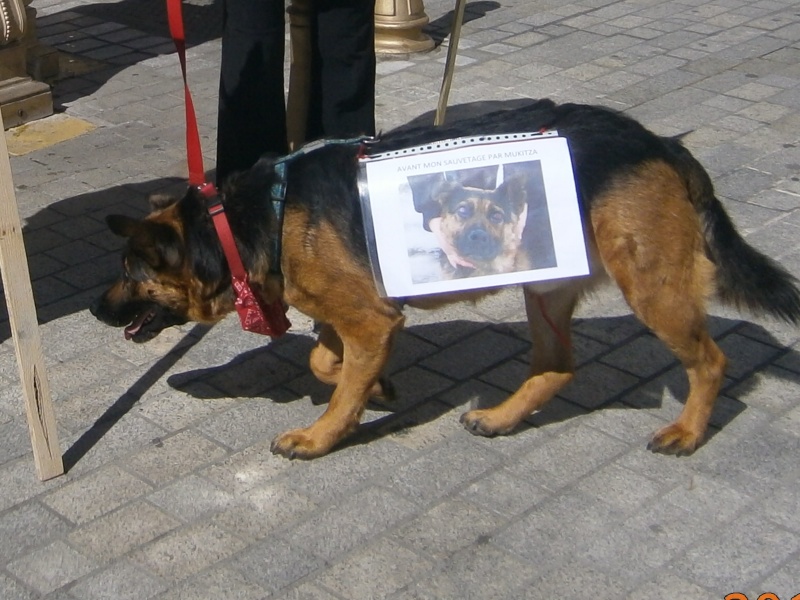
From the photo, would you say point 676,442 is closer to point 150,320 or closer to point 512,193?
point 512,193

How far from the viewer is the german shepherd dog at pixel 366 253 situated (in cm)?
387

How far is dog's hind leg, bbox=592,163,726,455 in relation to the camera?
3.85 meters

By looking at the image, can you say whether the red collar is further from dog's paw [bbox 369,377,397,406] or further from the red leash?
dog's paw [bbox 369,377,397,406]

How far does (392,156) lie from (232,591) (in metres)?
1.48

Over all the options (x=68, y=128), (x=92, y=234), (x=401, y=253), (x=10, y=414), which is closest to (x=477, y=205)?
(x=401, y=253)

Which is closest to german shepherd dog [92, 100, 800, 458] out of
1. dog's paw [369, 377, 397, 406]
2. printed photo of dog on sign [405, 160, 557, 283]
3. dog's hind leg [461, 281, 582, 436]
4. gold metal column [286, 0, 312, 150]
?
printed photo of dog on sign [405, 160, 557, 283]

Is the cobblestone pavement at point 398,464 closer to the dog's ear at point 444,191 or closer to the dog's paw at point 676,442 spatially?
the dog's paw at point 676,442

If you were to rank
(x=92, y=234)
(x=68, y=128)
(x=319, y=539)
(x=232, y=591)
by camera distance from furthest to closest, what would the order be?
(x=68, y=128) → (x=92, y=234) → (x=319, y=539) → (x=232, y=591)

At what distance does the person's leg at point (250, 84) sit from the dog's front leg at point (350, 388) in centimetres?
144

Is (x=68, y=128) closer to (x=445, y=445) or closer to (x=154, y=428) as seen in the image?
(x=154, y=428)

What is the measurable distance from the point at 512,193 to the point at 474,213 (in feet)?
0.46

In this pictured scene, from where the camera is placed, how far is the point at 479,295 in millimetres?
4113

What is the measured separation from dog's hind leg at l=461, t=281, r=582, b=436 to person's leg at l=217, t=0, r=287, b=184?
160 cm

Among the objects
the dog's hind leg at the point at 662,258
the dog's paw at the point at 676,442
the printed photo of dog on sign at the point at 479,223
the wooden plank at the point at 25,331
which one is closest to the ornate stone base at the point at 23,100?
the wooden plank at the point at 25,331
